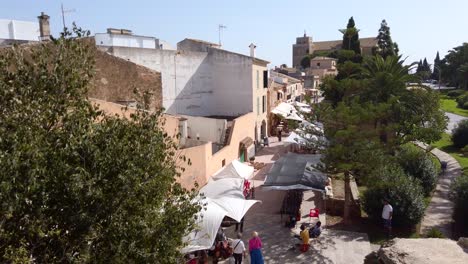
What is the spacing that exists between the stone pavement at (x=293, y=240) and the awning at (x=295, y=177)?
1502mm

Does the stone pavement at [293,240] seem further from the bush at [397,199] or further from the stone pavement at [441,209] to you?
the stone pavement at [441,209]

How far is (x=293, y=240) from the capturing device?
14.6 m

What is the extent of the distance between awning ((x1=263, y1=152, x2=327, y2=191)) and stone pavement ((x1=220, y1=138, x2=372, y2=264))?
1502mm

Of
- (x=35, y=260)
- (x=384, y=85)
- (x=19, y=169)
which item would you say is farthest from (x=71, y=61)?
(x=384, y=85)

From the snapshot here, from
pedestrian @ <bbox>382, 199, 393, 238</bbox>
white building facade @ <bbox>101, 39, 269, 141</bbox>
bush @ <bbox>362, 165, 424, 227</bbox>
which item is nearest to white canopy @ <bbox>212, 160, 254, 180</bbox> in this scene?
bush @ <bbox>362, 165, 424, 227</bbox>

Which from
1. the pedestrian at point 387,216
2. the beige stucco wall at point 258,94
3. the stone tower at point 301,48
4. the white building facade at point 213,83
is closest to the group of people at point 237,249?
the pedestrian at point 387,216

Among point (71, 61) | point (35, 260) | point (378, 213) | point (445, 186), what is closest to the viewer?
point (35, 260)

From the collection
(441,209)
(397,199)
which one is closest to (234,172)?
(397,199)

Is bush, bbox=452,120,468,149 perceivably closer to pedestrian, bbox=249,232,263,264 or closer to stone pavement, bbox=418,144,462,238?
stone pavement, bbox=418,144,462,238

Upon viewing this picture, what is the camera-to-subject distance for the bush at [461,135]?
115 ft

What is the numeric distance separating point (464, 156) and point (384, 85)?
11.5 meters

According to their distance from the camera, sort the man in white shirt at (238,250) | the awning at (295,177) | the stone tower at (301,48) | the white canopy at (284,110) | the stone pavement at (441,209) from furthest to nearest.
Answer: the stone tower at (301,48) → the white canopy at (284,110) → the stone pavement at (441,209) → the awning at (295,177) → the man in white shirt at (238,250)

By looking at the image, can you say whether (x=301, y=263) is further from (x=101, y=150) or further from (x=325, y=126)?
(x=101, y=150)

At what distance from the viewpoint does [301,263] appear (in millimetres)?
12781
